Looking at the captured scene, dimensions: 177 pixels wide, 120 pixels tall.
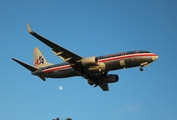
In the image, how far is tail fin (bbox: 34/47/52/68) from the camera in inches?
2447

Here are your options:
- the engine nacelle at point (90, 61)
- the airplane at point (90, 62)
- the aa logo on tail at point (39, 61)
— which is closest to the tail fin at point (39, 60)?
the aa logo on tail at point (39, 61)

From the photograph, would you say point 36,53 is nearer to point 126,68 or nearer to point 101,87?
point 101,87

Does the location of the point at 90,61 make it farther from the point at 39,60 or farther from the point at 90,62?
the point at 39,60

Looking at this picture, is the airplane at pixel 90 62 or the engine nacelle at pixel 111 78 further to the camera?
the engine nacelle at pixel 111 78

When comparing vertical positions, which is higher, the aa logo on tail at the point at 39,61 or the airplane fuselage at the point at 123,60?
the aa logo on tail at the point at 39,61

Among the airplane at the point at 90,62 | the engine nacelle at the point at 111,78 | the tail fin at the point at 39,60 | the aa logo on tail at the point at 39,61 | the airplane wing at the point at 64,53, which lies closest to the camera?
the airplane wing at the point at 64,53

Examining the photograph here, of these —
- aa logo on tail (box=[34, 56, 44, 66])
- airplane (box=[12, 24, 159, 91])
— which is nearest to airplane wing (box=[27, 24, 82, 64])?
airplane (box=[12, 24, 159, 91])

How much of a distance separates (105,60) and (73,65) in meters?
5.74

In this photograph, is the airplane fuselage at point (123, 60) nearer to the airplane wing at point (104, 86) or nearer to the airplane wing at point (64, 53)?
the airplane wing at point (64, 53)

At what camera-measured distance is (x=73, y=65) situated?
53562mm

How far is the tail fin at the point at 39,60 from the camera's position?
2447 inches

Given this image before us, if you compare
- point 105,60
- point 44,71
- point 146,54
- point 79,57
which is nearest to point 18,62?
point 44,71

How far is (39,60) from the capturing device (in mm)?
64125

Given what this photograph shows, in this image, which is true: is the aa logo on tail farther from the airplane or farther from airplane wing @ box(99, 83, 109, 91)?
airplane wing @ box(99, 83, 109, 91)
